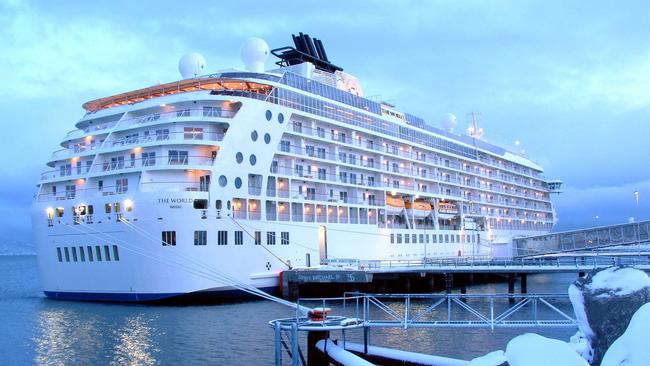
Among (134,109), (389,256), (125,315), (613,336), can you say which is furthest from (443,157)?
(613,336)

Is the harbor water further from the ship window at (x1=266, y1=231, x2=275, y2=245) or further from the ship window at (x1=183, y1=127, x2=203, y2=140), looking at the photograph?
the ship window at (x1=183, y1=127, x2=203, y2=140)

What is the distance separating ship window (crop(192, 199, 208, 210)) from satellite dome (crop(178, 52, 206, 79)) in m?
12.6

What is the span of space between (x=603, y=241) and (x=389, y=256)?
20.3 meters

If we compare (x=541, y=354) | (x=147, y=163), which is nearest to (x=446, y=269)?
(x=147, y=163)

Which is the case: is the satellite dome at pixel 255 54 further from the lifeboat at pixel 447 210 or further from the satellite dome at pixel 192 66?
the lifeboat at pixel 447 210

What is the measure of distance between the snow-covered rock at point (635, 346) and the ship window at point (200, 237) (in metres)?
33.1

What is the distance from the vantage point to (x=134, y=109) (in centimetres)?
4338

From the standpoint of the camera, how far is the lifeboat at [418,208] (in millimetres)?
61531

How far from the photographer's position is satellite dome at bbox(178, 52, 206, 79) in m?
47.8

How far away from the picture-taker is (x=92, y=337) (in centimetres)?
2884

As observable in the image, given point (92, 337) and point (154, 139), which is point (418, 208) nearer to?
point (154, 139)

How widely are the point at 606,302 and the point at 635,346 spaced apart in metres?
1.59

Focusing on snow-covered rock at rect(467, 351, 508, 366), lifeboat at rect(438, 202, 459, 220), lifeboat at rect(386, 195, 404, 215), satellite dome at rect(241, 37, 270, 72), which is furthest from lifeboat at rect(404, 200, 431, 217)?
snow-covered rock at rect(467, 351, 508, 366)

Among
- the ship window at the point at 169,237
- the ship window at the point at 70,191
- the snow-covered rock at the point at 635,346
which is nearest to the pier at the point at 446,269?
the ship window at the point at 169,237
